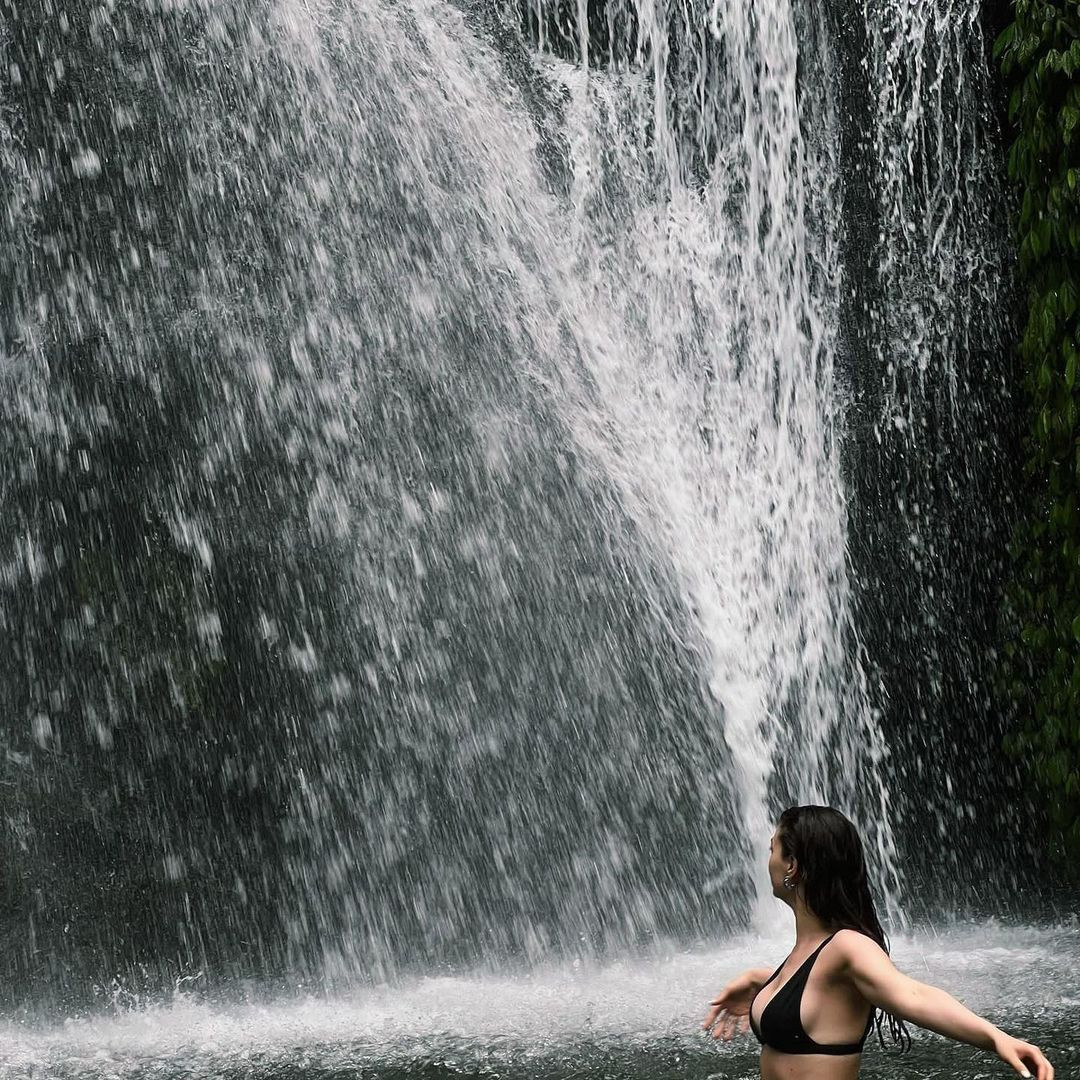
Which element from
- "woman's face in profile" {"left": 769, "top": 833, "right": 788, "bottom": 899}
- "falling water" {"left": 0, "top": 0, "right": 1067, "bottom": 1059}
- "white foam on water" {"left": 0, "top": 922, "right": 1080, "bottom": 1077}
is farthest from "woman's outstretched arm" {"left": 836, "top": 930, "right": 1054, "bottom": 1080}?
"falling water" {"left": 0, "top": 0, "right": 1067, "bottom": 1059}

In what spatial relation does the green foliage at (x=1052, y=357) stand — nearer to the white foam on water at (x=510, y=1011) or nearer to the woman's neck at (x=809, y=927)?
the white foam on water at (x=510, y=1011)

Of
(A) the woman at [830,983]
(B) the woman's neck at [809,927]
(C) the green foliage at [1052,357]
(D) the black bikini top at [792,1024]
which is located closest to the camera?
(A) the woman at [830,983]

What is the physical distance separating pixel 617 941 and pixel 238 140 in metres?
4.99

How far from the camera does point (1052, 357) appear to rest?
616 centimetres

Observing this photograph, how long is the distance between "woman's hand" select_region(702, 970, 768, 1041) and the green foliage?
3.95m

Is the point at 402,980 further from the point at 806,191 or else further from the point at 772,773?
the point at 806,191

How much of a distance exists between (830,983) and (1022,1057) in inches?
14.1

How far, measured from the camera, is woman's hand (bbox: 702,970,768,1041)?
259 cm

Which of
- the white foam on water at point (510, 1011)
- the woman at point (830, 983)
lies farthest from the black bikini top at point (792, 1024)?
the white foam on water at point (510, 1011)

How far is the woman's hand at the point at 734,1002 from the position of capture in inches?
102

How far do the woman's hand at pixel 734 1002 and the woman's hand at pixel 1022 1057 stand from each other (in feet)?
1.87

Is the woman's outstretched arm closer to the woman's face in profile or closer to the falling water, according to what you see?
the woman's face in profile

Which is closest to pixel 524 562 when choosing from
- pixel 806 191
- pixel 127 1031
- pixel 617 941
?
pixel 617 941

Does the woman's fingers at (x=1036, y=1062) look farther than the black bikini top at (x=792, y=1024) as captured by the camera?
No
